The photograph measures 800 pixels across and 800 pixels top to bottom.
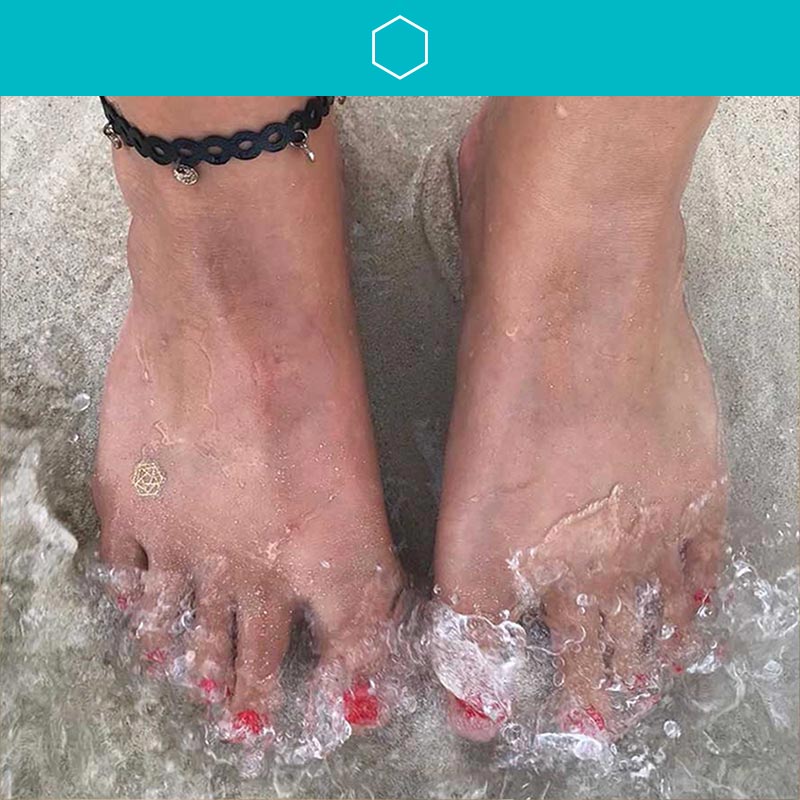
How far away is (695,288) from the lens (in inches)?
42.7

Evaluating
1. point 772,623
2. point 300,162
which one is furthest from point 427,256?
point 772,623

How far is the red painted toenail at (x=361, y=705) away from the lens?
94 cm

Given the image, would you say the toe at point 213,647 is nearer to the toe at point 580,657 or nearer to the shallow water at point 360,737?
the shallow water at point 360,737

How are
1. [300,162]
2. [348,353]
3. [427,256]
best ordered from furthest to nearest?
[427,256] < [348,353] < [300,162]

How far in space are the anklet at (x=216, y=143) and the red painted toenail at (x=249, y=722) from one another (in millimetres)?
489

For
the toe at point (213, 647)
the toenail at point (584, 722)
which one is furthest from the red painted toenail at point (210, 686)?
Answer: the toenail at point (584, 722)

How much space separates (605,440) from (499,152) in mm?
279

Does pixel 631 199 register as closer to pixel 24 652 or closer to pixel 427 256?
pixel 427 256

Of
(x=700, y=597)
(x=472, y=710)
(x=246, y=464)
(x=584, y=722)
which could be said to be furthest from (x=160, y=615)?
(x=700, y=597)

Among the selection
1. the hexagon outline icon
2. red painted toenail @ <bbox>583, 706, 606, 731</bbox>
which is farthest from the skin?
the hexagon outline icon

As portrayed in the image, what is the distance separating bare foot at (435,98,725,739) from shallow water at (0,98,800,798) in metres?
0.05

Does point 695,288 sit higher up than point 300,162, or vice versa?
point 300,162

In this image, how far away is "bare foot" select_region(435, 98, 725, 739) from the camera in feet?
2.85

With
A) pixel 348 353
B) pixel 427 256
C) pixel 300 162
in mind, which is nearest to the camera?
pixel 300 162
